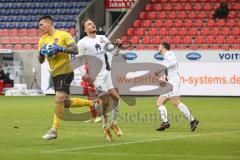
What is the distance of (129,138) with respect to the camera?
51.2 feet

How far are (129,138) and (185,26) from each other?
24059 millimetres

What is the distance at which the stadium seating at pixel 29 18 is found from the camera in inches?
1614

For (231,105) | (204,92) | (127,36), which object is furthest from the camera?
(127,36)

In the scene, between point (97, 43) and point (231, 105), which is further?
point (231, 105)

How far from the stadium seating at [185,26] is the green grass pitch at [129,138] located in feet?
40.9

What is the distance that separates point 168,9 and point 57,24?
19.7 ft

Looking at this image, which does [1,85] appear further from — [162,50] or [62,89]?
[62,89]

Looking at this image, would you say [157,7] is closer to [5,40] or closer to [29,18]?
[29,18]

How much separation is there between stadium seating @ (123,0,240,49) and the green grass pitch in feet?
40.9

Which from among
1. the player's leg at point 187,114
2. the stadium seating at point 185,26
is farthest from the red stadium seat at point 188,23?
Result: the player's leg at point 187,114

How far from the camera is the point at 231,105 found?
27.0m

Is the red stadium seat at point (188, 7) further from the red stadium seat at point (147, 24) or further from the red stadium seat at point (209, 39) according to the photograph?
the red stadium seat at point (209, 39)

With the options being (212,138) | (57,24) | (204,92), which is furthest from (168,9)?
(212,138)

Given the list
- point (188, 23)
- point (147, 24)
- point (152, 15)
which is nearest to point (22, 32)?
point (147, 24)
